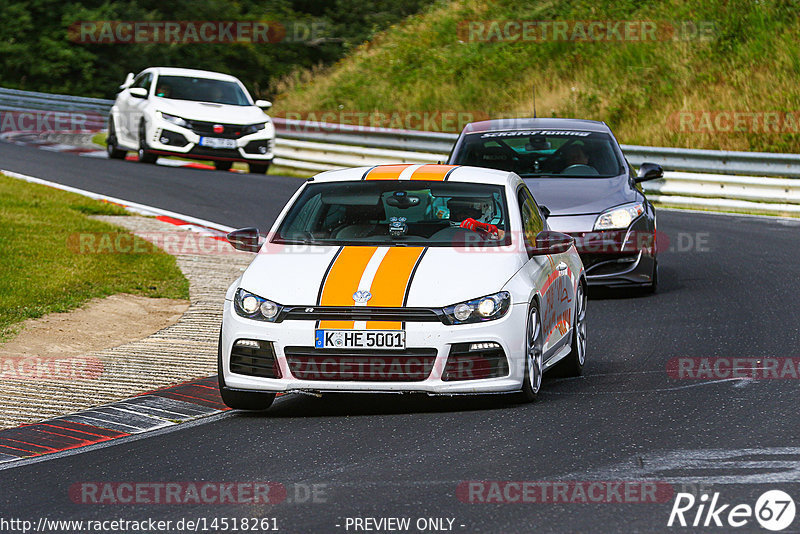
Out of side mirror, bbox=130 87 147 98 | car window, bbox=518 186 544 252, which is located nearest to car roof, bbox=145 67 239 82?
side mirror, bbox=130 87 147 98

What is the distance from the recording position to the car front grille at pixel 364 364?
7.60 m

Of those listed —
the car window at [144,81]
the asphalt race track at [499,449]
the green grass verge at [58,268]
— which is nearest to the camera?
the asphalt race track at [499,449]

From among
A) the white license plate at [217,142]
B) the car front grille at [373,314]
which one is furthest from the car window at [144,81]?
the car front grille at [373,314]

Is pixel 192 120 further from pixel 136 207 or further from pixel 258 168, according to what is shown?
pixel 136 207

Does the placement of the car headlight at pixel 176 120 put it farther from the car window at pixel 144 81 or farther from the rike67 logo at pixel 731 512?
the rike67 logo at pixel 731 512

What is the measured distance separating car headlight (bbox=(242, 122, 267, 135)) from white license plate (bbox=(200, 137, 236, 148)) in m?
0.26

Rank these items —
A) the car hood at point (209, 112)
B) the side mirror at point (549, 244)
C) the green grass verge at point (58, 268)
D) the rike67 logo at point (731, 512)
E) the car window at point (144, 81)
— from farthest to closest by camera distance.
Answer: the car window at point (144, 81) < the car hood at point (209, 112) < the green grass verge at point (58, 268) < the side mirror at point (549, 244) < the rike67 logo at point (731, 512)

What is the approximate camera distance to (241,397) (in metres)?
8.11

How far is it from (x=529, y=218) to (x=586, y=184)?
13.0 feet

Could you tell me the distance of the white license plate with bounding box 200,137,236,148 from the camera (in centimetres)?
2293

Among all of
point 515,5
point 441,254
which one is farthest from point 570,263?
point 515,5

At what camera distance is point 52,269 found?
13234 mm

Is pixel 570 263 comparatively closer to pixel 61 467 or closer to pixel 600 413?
pixel 600 413

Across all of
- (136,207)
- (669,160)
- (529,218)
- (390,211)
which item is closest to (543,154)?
(529,218)
